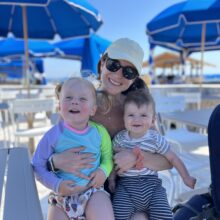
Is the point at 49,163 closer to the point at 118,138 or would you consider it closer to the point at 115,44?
the point at 118,138

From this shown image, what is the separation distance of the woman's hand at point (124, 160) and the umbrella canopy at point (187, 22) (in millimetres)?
3581

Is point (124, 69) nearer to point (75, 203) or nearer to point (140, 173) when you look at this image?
point (140, 173)

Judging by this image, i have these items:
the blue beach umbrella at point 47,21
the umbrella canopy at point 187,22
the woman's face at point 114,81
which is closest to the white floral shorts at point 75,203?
the woman's face at point 114,81

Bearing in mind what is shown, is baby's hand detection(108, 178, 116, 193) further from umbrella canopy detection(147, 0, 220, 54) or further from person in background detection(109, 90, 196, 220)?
umbrella canopy detection(147, 0, 220, 54)

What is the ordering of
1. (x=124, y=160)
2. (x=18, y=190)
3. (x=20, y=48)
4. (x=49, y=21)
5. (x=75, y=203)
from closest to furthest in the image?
(x=18, y=190)
(x=75, y=203)
(x=124, y=160)
(x=49, y=21)
(x=20, y=48)

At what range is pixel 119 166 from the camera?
115cm

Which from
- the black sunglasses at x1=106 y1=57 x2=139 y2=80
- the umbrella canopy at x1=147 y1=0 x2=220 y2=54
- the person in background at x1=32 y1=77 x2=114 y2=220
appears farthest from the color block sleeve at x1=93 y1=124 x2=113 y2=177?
the umbrella canopy at x1=147 y1=0 x2=220 y2=54

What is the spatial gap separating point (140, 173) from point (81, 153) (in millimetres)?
269

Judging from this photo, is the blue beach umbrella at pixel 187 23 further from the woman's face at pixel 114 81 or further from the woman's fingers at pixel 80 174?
the woman's fingers at pixel 80 174

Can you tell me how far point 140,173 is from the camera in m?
1.18

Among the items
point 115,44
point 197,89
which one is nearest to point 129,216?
point 115,44

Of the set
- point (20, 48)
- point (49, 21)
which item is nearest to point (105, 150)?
point (49, 21)

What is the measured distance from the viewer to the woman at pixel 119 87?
1166 mm

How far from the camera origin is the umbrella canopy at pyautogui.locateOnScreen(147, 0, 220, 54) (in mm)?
4184
